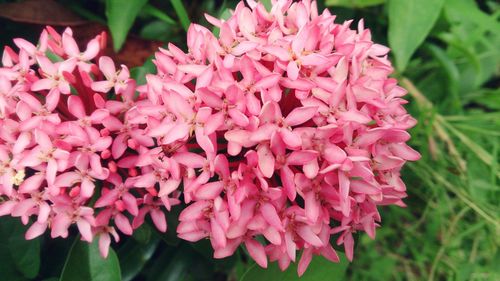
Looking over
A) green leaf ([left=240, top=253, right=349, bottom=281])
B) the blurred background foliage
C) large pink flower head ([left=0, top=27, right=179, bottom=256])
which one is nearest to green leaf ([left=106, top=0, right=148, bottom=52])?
the blurred background foliage

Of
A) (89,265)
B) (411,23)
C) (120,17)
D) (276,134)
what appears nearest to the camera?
(276,134)

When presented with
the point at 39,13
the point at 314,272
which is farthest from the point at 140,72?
the point at 314,272

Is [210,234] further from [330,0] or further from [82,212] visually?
[330,0]

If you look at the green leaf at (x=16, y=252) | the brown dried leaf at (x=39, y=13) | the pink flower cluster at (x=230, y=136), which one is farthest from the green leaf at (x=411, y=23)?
the green leaf at (x=16, y=252)

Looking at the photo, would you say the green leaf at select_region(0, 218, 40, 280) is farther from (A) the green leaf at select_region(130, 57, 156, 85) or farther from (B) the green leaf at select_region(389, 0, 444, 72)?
(B) the green leaf at select_region(389, 0, 444, 72)

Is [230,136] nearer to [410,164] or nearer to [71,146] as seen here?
[71,146]

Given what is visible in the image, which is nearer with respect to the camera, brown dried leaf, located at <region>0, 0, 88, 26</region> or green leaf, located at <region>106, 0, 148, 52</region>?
green leaf, located at <region>106, 0, 148, 52</region>

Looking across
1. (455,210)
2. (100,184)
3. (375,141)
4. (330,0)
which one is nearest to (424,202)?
(455,210)
